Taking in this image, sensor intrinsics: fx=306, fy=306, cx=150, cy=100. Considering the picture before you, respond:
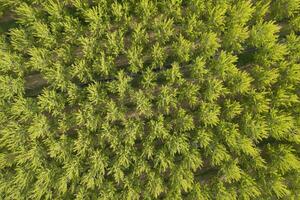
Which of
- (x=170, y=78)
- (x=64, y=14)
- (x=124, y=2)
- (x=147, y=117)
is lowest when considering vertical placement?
(x=147, y=117)

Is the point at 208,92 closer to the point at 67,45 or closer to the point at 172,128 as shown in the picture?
the point at 172,128

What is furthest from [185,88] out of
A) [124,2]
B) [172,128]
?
[124,2]

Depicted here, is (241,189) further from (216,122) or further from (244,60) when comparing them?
(244,60)

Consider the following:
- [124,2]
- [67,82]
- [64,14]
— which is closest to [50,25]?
[64,14]

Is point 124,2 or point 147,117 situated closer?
point 124,2

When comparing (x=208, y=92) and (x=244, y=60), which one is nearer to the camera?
(x=208, y=92)

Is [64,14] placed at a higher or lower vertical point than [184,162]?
higher
